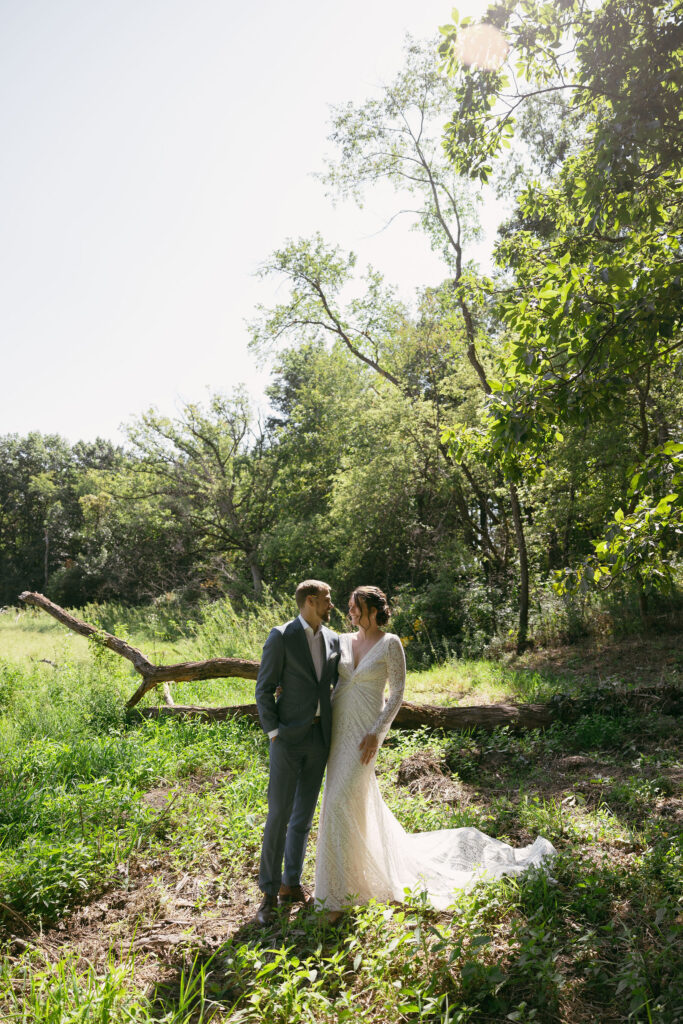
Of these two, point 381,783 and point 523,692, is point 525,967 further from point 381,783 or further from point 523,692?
point 523,692

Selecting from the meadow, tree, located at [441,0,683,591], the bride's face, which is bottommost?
the meadow

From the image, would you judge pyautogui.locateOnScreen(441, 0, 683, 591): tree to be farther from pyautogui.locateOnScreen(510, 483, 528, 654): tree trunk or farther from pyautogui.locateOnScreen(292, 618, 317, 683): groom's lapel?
pyautogui.locateOnScreen(510, 483, 528, 654): tree trunk

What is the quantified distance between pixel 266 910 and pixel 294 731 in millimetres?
1094

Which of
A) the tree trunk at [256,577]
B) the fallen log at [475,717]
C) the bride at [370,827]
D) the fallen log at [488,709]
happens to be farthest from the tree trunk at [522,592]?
the tree trunk at [256,577]

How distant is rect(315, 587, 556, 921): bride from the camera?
13.3 ft

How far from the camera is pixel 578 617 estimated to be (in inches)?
456

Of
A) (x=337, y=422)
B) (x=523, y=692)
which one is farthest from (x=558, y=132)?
(x=523, y=692)

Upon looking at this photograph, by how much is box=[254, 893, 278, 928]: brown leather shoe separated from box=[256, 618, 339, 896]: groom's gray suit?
46 millimetres

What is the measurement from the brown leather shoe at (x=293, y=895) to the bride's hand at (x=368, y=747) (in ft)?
3.22

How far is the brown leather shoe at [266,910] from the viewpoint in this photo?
3954 mm

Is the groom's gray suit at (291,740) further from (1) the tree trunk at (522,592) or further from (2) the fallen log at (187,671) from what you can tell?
(1) the tree trunk at (522,592)

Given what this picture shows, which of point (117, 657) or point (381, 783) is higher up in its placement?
point (117, 657)

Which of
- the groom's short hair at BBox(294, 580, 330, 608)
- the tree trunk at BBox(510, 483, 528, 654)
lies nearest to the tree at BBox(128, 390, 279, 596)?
the tree trunk at BBox(510, 483, 528, 654)

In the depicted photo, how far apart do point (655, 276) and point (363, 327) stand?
15.2 m
